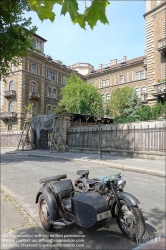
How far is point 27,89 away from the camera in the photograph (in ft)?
133

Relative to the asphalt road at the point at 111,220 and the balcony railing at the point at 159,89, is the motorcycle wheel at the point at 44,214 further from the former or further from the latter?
the balcony railing at the point at 159,89

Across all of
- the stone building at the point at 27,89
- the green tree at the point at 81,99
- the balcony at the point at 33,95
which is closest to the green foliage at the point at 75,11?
the green tree at the point at 81,99

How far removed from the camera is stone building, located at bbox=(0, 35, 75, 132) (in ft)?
128

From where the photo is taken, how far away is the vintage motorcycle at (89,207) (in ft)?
9.88

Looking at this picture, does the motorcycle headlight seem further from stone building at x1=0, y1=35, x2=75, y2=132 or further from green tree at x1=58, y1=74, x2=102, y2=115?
stone building at x1=0, y1=35, x2=75, y2=132

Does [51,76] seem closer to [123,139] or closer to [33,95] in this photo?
[33,95]

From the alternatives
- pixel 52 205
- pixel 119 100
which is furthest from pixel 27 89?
pixel 52 205

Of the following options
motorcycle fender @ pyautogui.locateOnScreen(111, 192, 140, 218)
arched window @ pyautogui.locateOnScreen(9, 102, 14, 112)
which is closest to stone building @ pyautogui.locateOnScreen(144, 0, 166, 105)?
motorcycle fender @ pyautogui.locateOnScreen(111, 192, 140, 218)

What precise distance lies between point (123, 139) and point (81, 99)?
1957cm

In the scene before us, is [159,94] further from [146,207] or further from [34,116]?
[146,207]

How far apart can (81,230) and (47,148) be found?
1979cm

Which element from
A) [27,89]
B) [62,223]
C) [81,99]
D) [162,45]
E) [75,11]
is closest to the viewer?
[75,11]

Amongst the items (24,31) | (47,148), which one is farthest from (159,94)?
(24,31)

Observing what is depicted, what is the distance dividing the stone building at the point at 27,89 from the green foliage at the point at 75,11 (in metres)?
38.1
